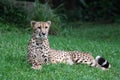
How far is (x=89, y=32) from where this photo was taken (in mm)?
17922

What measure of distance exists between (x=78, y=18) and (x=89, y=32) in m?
6.37

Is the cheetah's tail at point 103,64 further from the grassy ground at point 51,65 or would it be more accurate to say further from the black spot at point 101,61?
the grassy ground at point 51,65

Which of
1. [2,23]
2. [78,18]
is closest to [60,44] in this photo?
[2,23]

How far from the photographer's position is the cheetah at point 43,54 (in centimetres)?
875

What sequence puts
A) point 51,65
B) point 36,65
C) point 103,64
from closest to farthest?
1. point 36,65
2. point 51,65
3. point 103,64

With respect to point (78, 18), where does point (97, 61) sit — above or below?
below

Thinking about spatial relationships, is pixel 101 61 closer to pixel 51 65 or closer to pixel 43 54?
pixel 51 65

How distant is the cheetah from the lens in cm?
875

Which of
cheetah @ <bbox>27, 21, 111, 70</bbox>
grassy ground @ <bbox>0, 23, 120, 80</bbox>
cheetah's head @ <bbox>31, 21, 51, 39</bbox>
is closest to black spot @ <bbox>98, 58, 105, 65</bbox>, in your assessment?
cheetah @ <bbox>27, 21, 111, 70</bbox>

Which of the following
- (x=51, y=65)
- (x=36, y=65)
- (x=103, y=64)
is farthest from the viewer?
(x=103, y=64)

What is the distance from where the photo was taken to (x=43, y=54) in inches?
352

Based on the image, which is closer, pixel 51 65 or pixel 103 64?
pixel 51 65

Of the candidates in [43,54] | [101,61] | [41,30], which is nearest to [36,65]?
[43,54]

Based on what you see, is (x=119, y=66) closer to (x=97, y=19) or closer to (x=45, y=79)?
(x=45, y=79)
